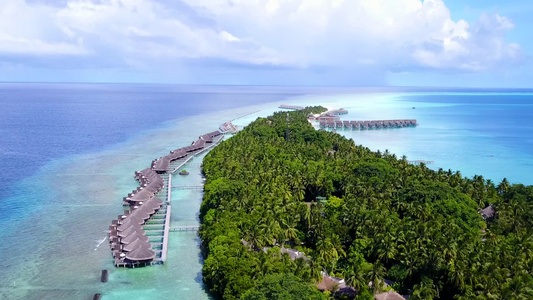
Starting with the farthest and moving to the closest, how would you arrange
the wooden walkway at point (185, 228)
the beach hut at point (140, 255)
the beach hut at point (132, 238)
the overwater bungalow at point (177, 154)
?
the overwater bungalow at point (177, 154)
the wooden walkway at point (185, 228)
the beach hut at point (132, 238)
the beach hut at point (140, 255)

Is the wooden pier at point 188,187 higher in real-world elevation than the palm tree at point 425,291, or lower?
lower

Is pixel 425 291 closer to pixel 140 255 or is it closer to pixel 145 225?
pixel 140 255

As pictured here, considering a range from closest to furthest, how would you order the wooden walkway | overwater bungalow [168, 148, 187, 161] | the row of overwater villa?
1. the row of overwater villa
2. the wooden walkway
3. overwater bungalow [168, 148, 187, 161]

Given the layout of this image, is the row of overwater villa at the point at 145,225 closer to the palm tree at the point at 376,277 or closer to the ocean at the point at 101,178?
the ocean at the point at 101,178

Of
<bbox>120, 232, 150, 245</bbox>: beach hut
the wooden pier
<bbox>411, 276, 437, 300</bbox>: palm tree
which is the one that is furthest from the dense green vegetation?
<bbox>120, 232, 150, 245</bbox>: beach hut

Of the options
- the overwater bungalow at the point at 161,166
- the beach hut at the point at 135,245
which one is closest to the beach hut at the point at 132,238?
the beach hut at the point at 135,245

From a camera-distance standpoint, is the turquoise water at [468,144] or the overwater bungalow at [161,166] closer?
the overwater bungalow at [161,166]

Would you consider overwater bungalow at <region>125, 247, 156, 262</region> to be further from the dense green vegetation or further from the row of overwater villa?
the dense green vegetation

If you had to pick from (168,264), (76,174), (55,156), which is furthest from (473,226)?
(55,156)
